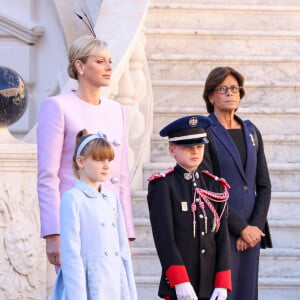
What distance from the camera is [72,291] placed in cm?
482

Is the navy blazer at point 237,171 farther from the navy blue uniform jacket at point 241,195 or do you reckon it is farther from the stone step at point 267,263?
the stone step at point 267,263

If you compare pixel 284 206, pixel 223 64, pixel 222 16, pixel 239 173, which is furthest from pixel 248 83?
pixel 239 173

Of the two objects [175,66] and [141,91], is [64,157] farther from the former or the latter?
[175,66]

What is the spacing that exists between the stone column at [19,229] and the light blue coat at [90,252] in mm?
1643

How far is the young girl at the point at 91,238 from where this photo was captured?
191 inches

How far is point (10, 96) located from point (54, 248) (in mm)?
1876

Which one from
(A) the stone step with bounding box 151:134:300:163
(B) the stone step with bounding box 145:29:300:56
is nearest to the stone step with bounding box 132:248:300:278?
(A) the stone step with bounding box 151:134:300:163

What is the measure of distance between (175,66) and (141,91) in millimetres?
982

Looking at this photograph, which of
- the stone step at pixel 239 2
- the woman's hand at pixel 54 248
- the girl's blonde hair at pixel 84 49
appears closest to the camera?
the woman's hand at pixel 54 248

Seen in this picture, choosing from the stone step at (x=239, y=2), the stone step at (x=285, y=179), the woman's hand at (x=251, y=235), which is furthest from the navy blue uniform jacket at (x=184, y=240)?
the stone step at (x=239, y=2)

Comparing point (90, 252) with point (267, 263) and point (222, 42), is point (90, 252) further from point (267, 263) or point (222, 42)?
point (222, 42)

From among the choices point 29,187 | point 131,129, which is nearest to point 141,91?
point 131,129

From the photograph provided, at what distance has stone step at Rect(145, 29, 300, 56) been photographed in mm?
9609

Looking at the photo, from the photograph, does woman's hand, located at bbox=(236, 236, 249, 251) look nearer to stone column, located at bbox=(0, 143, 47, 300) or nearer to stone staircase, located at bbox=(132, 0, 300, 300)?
stone column, located at bbox=(0, 143, 47, 300)
